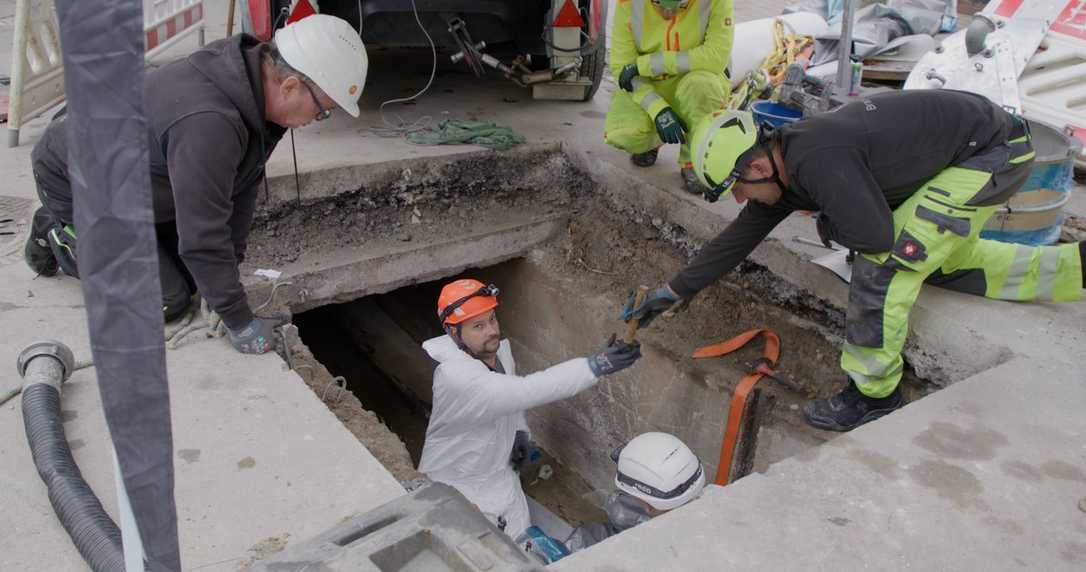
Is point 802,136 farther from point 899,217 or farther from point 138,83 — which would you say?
point 138,83

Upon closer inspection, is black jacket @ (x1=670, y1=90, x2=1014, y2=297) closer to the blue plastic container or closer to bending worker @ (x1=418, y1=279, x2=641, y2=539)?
bending worker @ (x1=418, y1=279, x2=641, y2=539)

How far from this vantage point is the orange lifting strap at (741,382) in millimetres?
3840

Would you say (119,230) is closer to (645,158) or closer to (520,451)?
(520,451)

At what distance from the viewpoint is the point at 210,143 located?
9.00 ft

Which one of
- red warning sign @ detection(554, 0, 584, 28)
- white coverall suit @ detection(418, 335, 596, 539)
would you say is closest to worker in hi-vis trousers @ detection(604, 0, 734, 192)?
red warning sign @ detection(554, 0, 584, 28)

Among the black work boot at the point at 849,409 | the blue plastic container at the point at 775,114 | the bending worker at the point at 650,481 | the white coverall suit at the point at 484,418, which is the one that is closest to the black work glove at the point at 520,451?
the white coverall suit at the point at 484,418

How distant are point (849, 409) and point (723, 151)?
1200 millimetres

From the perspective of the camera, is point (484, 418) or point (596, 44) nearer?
point (484, 418)

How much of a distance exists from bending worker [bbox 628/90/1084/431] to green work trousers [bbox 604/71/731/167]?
1.38 meters

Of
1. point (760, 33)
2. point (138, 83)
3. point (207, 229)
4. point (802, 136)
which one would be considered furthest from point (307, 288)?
point (760, 33)

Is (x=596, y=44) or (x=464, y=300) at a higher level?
(x=596, y=44)

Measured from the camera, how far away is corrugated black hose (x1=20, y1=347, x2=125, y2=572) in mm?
2051

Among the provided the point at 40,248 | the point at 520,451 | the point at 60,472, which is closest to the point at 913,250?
the point at 520,451

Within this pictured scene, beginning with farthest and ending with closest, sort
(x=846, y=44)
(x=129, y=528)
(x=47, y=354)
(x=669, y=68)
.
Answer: (x=669, y=68)
(x=846, y=44)
(x=47, y=354)
(x=129, y=528)
